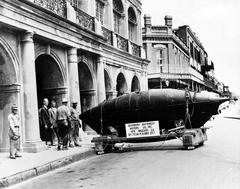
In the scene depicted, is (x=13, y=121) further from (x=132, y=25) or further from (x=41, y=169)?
(x=132, y=25)

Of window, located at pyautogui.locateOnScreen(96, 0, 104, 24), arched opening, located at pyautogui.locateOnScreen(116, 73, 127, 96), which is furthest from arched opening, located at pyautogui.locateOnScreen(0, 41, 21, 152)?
arched opening, located at pyautogui.locateOnScreen(116, 73, 127, 96)

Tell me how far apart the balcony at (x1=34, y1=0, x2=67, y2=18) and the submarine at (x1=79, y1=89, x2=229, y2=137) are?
4336 mm

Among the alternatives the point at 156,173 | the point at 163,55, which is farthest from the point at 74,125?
the point at 163,55

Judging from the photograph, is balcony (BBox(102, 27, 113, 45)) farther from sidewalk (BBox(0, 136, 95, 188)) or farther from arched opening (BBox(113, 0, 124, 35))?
sidewalk (BBox(0, 136, 95, 188))

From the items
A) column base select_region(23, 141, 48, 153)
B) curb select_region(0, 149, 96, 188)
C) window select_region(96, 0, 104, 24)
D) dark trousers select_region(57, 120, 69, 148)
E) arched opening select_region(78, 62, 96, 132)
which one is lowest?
curb select_region(0, 149, 96, 188)

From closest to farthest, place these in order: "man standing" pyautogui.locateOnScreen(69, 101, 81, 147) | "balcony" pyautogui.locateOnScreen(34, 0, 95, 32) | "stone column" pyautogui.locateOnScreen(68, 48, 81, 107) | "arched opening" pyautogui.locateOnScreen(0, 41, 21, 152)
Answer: "arched opening" pyautogui.locateOnScreen(0, 41, 21, 152) → "man standing" pyautogui.locateOnScreen(69, 101, 81, 147) → "balcony" pyautogui.locateOnScreen(34, 0, 95, 32) → "stone column" pyautogui.locateOnScreen(68, 48, 81, 107)

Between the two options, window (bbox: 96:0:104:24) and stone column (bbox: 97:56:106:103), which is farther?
window (bbox: 96:0:104:24)

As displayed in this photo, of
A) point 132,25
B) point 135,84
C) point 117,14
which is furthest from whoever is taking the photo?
point 132,25

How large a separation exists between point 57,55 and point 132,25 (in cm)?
1280

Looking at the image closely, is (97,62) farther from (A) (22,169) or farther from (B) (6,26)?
(A) (22,169)

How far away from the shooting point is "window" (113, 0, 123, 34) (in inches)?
931

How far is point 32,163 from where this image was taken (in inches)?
387

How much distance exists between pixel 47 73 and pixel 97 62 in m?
3.79

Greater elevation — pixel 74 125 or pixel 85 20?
pixel 85 20
